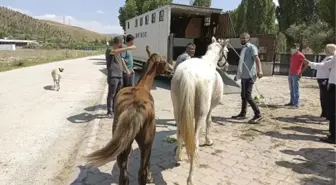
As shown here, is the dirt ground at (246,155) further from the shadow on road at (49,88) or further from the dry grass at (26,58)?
the dry grass at (26,58)

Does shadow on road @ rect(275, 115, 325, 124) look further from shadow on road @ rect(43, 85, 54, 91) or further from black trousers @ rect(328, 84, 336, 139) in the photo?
shadow on road @ rect(43, 85, 54, 91)

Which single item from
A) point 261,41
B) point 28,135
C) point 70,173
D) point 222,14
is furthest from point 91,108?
point 261,41

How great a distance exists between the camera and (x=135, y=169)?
4637mm

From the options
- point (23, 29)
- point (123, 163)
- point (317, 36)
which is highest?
point (23, 29)

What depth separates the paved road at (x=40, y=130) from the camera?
15.3 feet

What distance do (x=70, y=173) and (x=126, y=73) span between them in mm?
3526

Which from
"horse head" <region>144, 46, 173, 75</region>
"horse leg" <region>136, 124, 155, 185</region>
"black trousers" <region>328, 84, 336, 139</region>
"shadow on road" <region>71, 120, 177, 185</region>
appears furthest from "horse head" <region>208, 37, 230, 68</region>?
"horse leg" <region>136, 124, 155, 185</region>

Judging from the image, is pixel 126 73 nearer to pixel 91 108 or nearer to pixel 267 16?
pixel 91 108

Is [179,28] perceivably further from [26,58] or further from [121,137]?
[26,58]

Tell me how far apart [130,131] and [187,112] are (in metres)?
1.20

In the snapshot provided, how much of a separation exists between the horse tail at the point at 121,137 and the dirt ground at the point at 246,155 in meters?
1.27

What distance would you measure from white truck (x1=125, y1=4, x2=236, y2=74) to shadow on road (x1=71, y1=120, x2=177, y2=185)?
687 cm

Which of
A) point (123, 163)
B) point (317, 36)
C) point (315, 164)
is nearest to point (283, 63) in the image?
point (317, 36)

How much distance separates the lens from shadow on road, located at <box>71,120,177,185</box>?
167 inches
